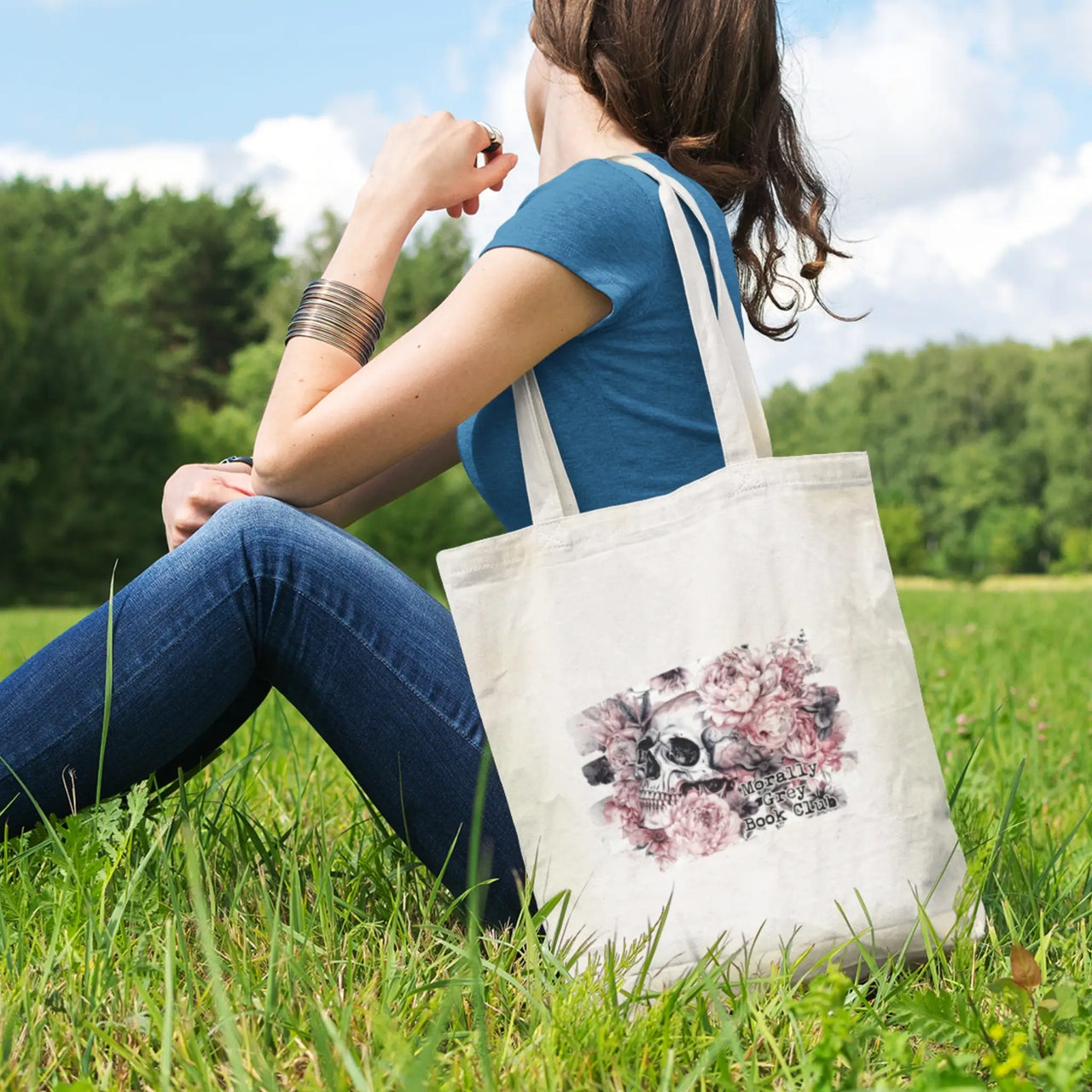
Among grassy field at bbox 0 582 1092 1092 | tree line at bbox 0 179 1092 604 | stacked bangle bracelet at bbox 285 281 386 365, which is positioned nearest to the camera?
grassy field at bbox 0 582 1092 1092

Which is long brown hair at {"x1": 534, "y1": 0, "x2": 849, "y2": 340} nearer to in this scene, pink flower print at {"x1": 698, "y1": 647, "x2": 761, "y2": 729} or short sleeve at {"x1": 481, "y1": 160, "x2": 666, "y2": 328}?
short sleeve at {"x1": 481, "y1": 160, "x2": 666, "y2": 328}

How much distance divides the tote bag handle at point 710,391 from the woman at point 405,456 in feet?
0.12

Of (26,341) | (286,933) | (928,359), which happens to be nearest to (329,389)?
(286,933)

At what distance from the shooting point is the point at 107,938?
129cm

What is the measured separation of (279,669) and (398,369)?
43cm

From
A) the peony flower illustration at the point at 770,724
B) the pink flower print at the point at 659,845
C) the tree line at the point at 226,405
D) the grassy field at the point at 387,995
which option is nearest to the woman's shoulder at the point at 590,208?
the peony flower illustration at the point at 770,724

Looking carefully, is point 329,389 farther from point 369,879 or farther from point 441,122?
point 369,879

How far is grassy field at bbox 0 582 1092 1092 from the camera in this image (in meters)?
1.06

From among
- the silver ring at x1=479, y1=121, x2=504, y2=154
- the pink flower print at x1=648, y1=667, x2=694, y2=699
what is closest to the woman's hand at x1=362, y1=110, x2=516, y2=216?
the silver ring at x1=479, y1=121, x2=504, y2=154

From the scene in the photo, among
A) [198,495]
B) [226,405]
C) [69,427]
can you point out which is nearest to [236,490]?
[198,495]

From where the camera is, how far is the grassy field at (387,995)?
106cm

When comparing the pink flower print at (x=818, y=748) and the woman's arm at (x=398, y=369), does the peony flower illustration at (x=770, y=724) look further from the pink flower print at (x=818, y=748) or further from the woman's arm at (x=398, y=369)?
the woman's arm at (x=398, y=369)

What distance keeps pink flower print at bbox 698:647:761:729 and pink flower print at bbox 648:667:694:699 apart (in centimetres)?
2

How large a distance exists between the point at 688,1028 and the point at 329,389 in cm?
88
